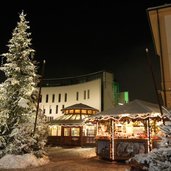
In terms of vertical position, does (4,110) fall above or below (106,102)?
below

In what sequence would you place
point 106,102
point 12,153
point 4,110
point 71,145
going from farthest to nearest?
point 106,102 → point 71,145 → point 4,110 → point 12,153

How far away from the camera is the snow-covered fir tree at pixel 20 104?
548 inches

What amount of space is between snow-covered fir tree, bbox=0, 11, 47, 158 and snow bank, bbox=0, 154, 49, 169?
0.50 meters

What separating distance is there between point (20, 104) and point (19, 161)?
3701 mm

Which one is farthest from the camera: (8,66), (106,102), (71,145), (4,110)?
(106,102)

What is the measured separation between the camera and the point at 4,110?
14.7 metres

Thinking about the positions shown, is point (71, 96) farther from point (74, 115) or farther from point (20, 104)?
point (20, 104)

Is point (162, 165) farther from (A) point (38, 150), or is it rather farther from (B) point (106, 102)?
(B) point (106, 102)

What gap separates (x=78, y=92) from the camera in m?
38.0

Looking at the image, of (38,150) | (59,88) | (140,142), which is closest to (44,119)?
(38,150)

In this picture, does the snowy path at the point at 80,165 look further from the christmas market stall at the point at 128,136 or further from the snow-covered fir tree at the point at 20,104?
the snow-covered fir tree at the point at 20,104

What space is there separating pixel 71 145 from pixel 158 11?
1935cm

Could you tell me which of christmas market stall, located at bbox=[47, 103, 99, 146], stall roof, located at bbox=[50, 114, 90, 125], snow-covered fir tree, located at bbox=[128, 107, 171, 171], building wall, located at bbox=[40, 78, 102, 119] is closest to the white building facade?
building wall, located at bbox=[40, 78, 102, 119]

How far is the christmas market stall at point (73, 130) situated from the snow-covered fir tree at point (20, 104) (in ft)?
A: 41.4
